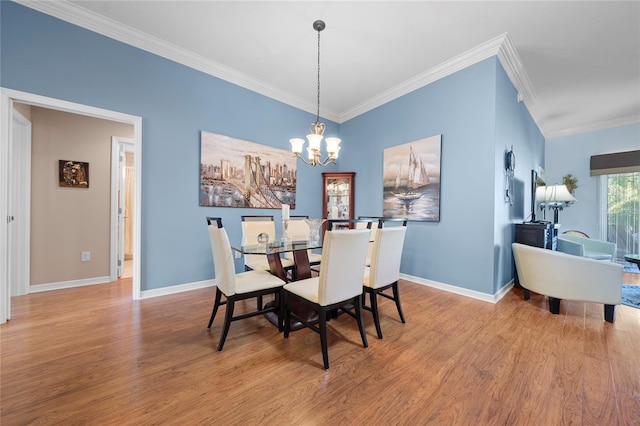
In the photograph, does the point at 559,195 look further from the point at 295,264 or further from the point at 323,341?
the point at 323,341

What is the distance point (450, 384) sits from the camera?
58.7 inches

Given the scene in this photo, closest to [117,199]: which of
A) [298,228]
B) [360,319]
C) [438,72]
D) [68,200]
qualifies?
[68,200]

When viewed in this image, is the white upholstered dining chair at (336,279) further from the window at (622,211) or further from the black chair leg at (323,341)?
the window at (622,211)

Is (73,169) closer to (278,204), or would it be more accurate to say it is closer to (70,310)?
(70,310)

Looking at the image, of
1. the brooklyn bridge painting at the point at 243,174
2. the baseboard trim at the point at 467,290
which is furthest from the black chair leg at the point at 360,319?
the brooklyn bridge painting at the point at 243,174

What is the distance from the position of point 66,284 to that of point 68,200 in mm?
1123

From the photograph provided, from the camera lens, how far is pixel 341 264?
1.69 meters

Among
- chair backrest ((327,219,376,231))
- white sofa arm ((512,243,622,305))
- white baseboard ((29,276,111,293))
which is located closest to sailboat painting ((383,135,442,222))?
chair backrest ((327,219,376,231))

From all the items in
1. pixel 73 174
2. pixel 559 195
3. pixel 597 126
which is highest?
pixel 597 126

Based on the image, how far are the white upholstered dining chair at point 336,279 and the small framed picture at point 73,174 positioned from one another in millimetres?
3492

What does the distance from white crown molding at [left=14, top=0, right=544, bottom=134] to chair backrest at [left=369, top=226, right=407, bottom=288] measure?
8.33 feet

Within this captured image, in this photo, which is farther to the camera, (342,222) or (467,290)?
(467,290)

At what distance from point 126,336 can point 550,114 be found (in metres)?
7.53

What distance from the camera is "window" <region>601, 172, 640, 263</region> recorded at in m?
4.75
